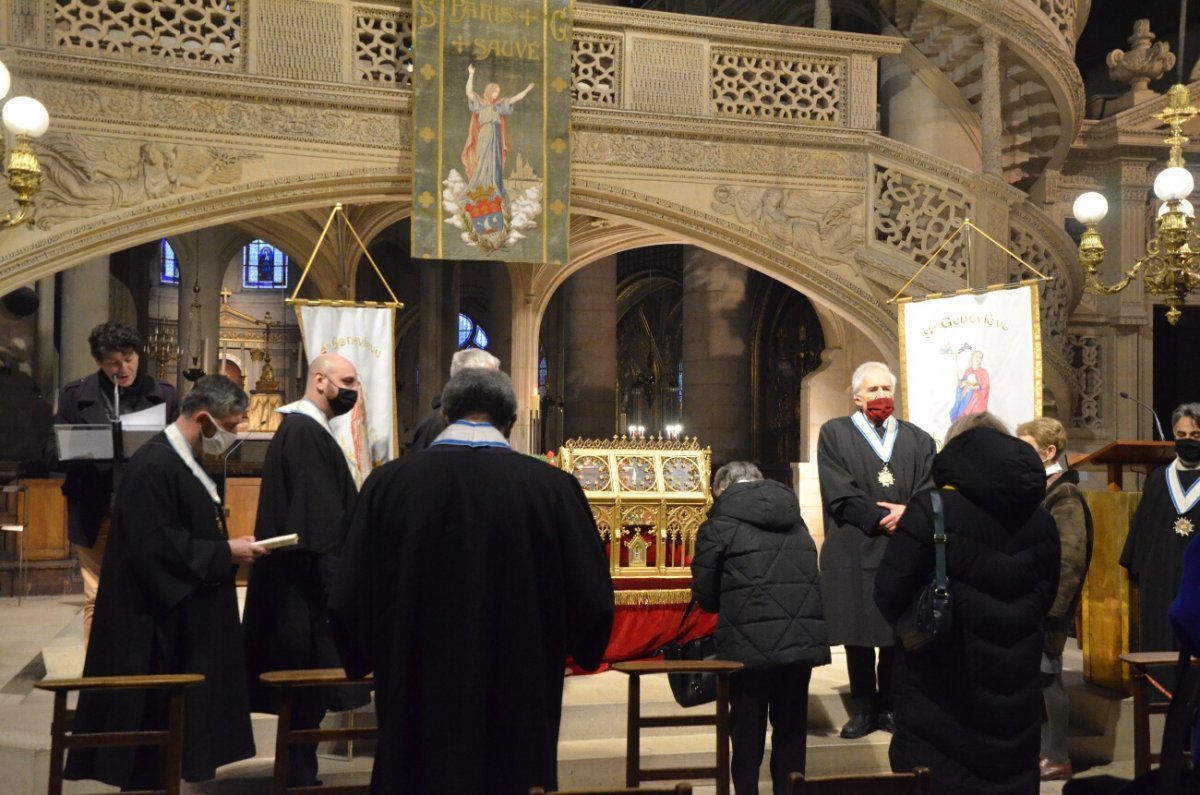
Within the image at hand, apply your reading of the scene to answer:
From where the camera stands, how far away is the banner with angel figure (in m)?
7.29

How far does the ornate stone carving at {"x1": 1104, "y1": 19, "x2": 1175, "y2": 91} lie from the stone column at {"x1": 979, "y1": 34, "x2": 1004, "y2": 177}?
3427mm

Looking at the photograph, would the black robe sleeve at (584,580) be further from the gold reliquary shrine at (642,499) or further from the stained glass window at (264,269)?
the stained glass window at (264,269)

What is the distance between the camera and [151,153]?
8359 mm

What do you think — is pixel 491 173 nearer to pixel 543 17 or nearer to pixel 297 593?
pixel 543 17

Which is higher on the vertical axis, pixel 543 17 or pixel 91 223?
pixel 543 17

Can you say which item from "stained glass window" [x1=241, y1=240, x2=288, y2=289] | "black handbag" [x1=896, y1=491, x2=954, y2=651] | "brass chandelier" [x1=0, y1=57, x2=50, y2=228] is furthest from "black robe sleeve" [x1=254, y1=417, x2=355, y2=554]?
"stained glass window" [x1=241, y1=240, x2=288, y2=289]

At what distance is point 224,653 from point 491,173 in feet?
18.2

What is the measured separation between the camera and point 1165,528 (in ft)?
18.1

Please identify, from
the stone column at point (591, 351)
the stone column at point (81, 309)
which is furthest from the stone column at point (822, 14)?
the stone column at point (81, 309)

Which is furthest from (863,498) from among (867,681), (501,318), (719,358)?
(501,318)

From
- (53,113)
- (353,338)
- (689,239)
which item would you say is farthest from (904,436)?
(53,113)

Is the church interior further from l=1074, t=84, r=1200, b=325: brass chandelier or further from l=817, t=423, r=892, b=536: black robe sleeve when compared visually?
l=817, t=423, r=892, b=536: black robe sleeve

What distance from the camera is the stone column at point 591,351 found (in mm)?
15797

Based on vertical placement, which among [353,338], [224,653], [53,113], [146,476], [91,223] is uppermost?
[53,113]
